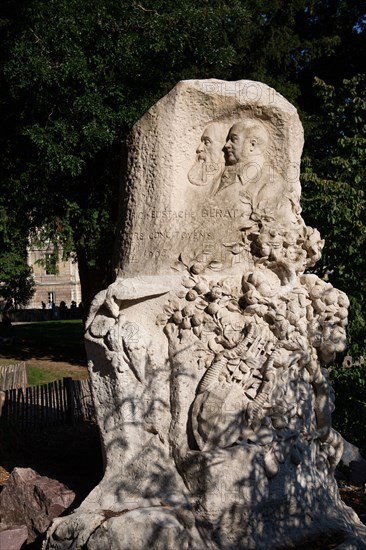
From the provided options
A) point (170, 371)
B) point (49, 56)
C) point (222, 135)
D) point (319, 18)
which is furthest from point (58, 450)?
point (319, 18)

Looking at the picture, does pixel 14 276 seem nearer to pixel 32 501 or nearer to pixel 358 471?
pixel 358 471

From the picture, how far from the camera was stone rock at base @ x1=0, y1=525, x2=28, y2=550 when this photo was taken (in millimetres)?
4977

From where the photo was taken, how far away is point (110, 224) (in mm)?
11922

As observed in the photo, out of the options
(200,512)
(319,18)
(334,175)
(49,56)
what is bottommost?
(200,512)

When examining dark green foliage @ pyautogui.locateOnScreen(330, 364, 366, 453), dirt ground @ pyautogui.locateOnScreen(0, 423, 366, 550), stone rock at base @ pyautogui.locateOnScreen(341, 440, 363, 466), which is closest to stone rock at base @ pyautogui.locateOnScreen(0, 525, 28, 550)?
dirt ground @ pyautogui.locateOnScreen(0, 423, 366, 550)

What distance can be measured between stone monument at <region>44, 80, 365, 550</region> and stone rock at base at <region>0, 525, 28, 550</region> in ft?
2.15

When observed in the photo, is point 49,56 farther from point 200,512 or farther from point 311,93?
point 311,93

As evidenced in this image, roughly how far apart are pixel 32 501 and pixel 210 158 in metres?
3.22

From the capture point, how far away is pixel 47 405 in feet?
38.8

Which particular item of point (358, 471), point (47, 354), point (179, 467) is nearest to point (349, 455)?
point (358, 471)

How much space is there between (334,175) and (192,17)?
371 cm

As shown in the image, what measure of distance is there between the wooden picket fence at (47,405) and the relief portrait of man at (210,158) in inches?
256

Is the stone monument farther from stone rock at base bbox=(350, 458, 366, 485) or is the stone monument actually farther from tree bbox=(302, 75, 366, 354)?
tree bbox=(302, 75, 366, 354)

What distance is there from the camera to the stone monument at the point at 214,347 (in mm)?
4531
